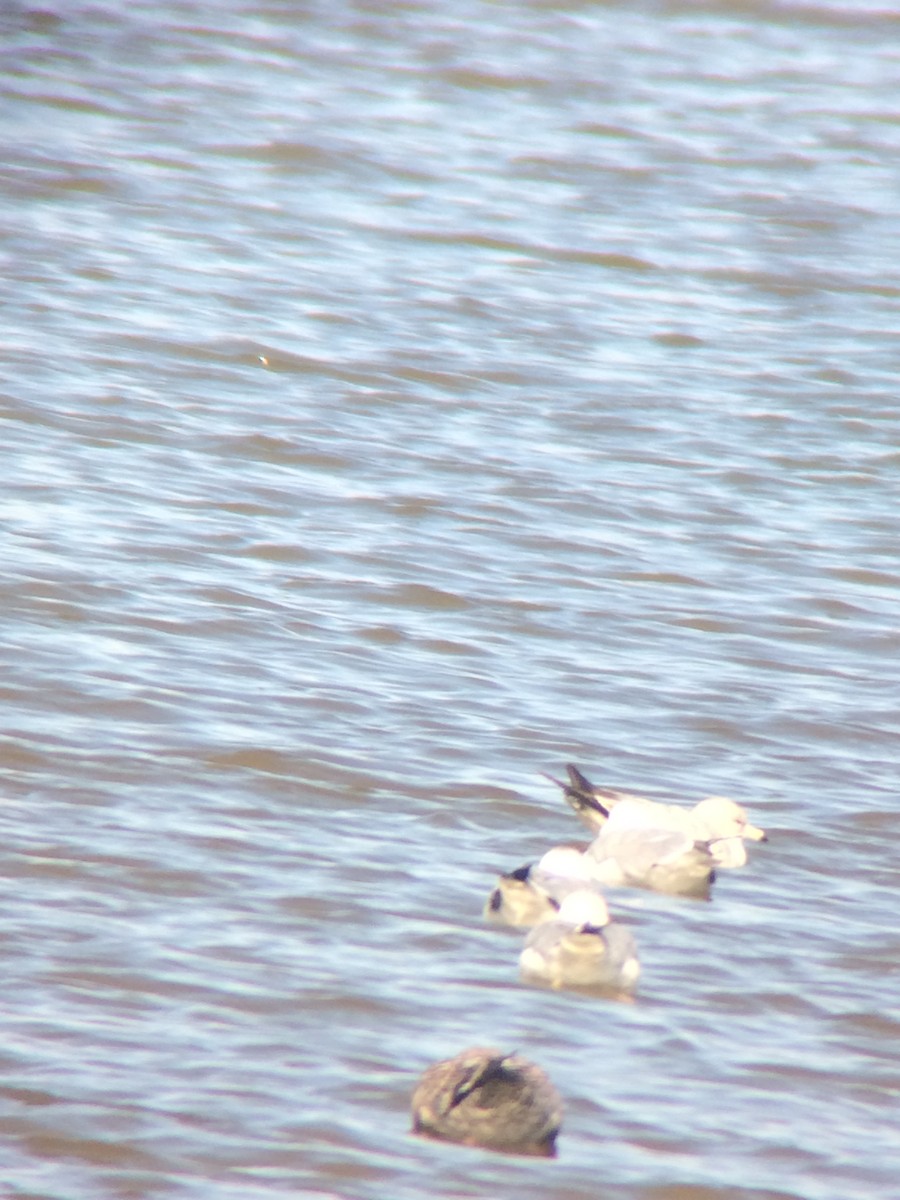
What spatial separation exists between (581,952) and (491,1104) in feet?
2.46

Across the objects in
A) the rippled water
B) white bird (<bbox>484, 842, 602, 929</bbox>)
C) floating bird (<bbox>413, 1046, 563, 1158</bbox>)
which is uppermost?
floating bird (<bbox>413, 1046, 563, 1158</bbox>)

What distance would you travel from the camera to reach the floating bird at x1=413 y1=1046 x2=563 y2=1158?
149 inches

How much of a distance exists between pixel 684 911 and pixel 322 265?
769 cm

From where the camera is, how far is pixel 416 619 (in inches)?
285

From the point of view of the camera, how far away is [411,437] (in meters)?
9.48

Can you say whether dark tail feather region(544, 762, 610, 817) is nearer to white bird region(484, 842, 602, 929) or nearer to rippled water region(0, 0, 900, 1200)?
rippled water region(0, 0, 900, 1200)

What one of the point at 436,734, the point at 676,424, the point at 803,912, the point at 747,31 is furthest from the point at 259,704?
the point at 747,31

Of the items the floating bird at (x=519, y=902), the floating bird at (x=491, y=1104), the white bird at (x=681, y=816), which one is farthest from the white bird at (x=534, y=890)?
the floating bird at (x=491, y=1104)

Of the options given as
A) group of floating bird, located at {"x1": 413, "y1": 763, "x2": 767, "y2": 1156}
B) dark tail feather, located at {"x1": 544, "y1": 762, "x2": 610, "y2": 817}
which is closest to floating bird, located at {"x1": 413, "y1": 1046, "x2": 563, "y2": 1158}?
group of floating bird, located at {"x1": 413, "y1": 763, "x2": 767, "y2": 1156}

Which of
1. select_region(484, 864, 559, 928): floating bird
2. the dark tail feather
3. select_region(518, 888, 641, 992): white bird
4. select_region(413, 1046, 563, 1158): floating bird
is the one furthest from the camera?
the dark tail feather

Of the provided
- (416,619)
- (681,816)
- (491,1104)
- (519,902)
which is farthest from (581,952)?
(416,619)

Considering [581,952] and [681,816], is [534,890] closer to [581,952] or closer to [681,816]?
[581,952]

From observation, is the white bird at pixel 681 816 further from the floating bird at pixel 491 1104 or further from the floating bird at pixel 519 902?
the floating bird at pixel 491 1104

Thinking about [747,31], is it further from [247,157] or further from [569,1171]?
[569,1171]
